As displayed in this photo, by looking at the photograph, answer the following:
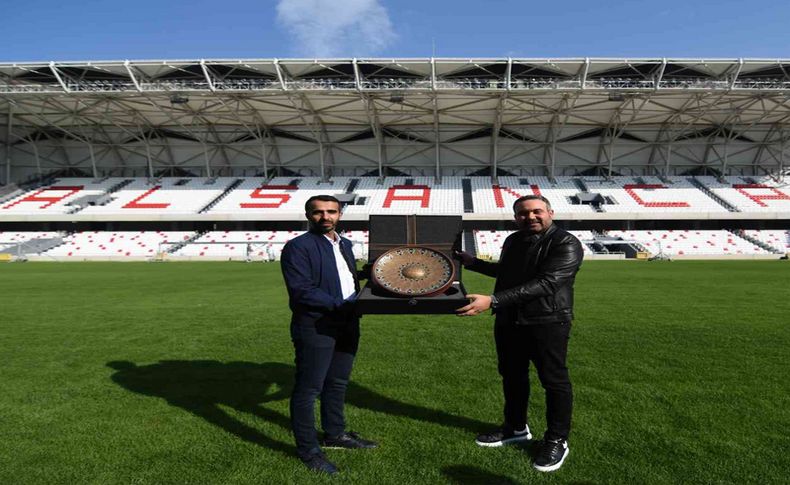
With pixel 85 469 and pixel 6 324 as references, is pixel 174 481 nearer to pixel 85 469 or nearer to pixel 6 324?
pixel 85 469

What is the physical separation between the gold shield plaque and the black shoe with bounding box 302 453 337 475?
1.40m

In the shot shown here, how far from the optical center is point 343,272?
12.0ft

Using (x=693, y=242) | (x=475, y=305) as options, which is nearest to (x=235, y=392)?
(x=475, y=305)

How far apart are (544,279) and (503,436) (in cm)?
148

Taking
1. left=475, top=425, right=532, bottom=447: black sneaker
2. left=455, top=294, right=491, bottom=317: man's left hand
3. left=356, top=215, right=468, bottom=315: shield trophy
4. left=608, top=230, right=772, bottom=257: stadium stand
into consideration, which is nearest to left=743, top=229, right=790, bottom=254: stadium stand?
left=608, top=230, right=772, bottom=257: stadium stand

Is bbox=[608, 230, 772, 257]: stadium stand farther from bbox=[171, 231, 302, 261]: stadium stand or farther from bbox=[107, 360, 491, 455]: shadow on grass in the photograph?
bbox=[107, 360, 491, 455]: shadow on grass

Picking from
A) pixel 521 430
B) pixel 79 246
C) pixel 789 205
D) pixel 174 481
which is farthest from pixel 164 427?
pixel 789 205

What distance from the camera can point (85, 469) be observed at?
3.29 m

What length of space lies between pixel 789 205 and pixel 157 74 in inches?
2225

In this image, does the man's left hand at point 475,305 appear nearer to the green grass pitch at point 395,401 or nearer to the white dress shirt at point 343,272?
the white dress shirt at point 343,272

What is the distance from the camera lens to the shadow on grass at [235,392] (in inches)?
163

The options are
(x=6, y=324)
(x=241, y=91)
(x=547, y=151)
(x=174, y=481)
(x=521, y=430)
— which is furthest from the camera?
(x=547, y=151)

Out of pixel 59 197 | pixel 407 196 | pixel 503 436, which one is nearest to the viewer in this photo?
pixel 503 436

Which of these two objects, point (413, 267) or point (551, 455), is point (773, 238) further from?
point (413, 267)
